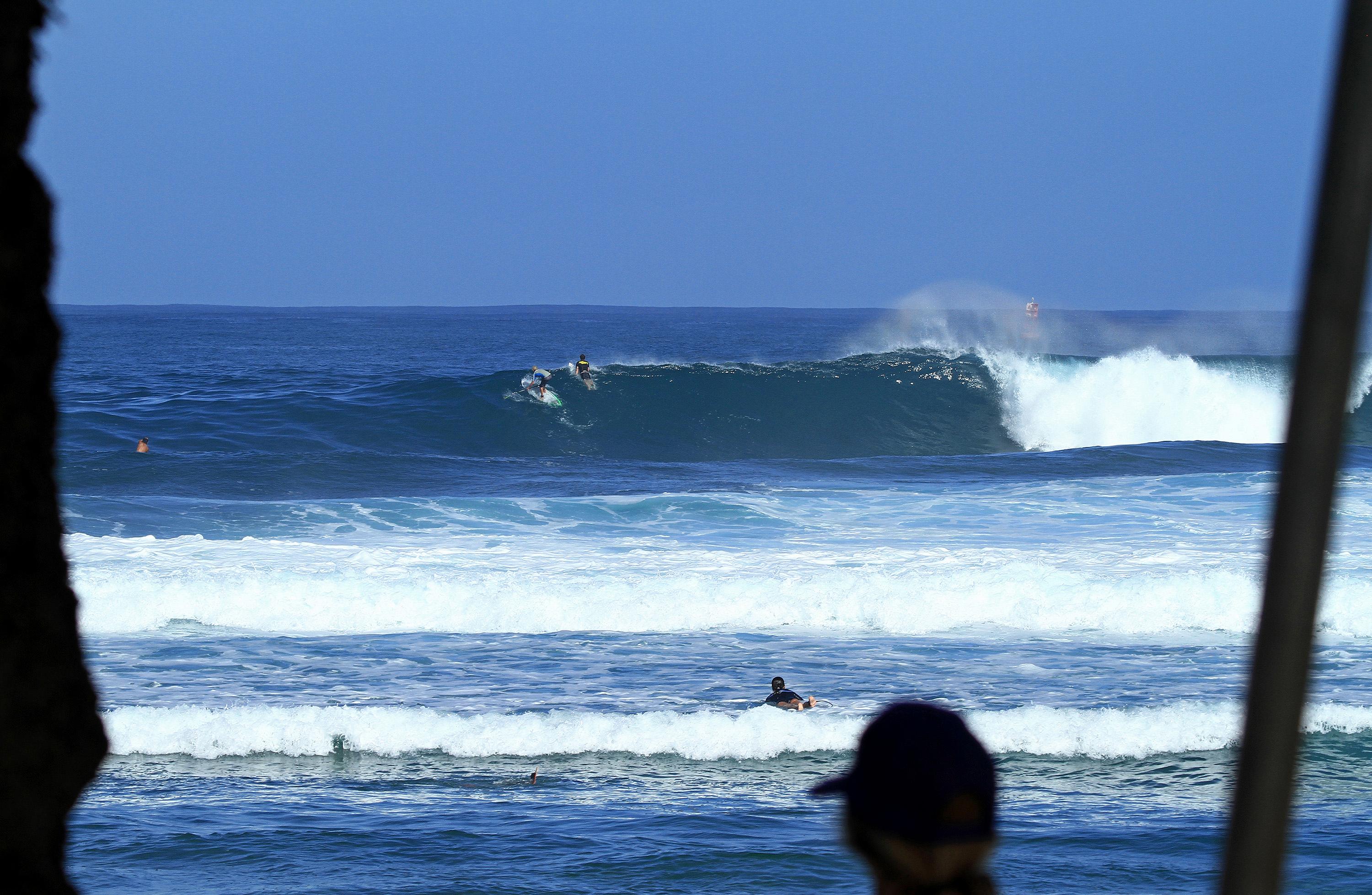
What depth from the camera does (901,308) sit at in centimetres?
5362

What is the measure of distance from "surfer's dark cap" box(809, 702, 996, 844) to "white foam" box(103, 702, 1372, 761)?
7.83 metres

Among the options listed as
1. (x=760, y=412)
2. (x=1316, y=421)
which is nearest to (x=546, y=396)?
(x=760, y=412)

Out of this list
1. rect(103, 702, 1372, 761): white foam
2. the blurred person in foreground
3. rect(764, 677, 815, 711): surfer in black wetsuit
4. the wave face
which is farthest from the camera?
the wave face

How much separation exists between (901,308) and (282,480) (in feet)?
112

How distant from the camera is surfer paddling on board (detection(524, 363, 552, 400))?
34.2m

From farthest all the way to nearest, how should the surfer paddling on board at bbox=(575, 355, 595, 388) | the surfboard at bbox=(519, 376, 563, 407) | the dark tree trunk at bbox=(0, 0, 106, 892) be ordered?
the surfer paddling on board at bbox=(575, 355, 595, 388), the surfboard at bbox=(519, 376, 563, 407), the dark tree trunk at bbox=(0, 0, 106, 892)

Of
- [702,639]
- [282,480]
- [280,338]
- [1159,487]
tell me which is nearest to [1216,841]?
[702,639]

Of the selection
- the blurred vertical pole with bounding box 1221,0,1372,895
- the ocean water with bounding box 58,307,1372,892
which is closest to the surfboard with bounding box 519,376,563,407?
the ocean water with bounding box 58,307,1372,892

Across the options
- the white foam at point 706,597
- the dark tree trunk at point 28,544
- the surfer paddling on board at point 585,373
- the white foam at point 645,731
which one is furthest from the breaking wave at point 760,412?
the dark tree trunk at point 28,544

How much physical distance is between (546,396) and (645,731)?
25.5 meters

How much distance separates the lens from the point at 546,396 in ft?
112

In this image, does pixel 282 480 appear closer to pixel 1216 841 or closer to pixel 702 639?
pixel 702 639

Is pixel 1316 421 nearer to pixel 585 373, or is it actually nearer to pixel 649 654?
pixel 649 654

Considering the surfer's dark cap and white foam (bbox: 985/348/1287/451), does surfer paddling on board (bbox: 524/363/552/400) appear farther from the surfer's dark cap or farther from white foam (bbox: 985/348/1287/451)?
the surfer's dark cap
